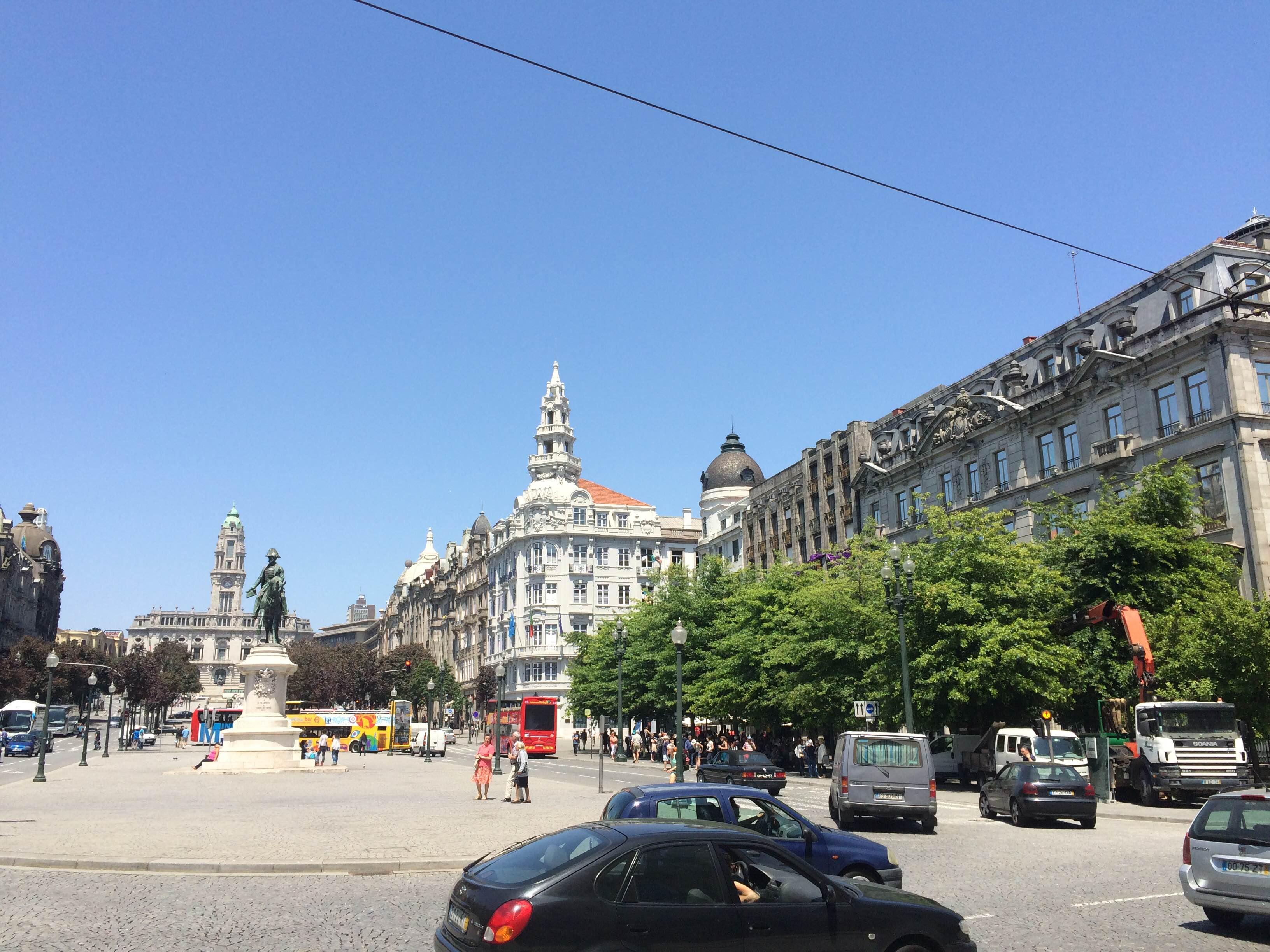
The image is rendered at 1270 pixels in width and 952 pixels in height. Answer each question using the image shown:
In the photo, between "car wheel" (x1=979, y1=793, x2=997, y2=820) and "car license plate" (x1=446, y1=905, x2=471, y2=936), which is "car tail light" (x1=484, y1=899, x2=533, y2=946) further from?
"car wheel" (x1=979, y1=793, x2=997, y2=820)

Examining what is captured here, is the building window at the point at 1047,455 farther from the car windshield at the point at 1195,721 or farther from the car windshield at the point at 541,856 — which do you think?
the car windshield at the point at 541,856

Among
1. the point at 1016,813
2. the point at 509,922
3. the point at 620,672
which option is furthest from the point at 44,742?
the point at 509,922

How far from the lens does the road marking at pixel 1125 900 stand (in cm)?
1244

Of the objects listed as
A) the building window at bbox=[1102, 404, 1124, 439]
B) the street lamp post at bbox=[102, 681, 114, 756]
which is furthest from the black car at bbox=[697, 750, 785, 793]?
the street lamp post at bbox=[102, 681, 114, 756]

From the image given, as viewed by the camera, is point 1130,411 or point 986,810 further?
A: point 1130,411

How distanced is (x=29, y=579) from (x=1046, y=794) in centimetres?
14229

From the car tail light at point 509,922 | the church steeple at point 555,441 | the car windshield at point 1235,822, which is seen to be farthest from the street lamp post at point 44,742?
the church steeple at point 555,441

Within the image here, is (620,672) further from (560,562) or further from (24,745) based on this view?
(560,562)

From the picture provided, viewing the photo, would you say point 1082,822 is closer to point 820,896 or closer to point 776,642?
point 820,896

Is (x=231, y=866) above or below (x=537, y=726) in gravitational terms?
below

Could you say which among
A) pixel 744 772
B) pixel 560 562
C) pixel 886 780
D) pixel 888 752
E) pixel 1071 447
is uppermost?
pixel 560 562

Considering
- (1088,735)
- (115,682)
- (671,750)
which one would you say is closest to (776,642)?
(671,750)

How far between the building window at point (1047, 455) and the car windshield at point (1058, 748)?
20.6m

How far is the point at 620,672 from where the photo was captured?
133 feet
